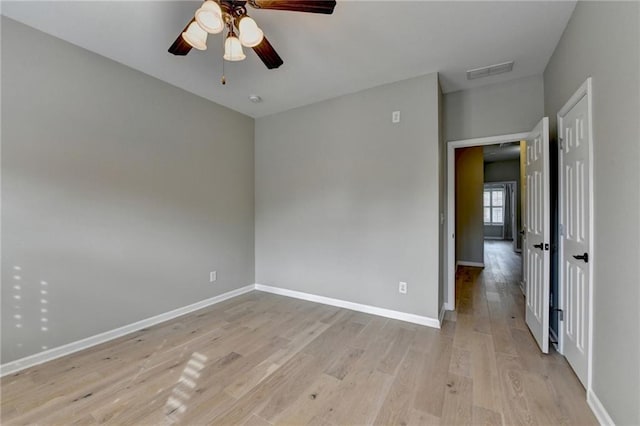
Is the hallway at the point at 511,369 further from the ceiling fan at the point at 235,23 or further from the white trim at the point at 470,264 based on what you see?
the ceiling fan at the point at 235,23

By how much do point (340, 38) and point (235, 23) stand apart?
90 cm

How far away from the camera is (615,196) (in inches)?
56.9

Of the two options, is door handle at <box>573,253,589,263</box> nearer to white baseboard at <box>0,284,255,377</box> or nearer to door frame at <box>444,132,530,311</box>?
door frame at <box>444,132,530,311</box>

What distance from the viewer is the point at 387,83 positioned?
3.07 meters

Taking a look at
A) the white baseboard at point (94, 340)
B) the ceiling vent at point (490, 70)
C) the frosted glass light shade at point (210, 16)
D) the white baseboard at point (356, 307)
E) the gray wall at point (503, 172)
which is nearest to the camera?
the frosted glass light shade at point (210, 16)

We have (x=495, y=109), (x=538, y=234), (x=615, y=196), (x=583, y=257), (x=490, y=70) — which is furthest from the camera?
(x=495, y=109)

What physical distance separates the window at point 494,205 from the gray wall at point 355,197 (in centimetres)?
899

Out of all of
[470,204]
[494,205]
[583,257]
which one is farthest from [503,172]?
[583,257]

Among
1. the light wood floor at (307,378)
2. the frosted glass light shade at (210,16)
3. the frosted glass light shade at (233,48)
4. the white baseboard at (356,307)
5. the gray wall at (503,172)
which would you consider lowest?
the light wood floor at (307,378)

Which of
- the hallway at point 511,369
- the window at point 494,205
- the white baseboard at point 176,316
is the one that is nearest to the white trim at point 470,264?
the hallway at point 511,369

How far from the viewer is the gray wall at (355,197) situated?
2887mm

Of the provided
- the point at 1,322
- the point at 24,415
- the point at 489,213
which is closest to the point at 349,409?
the point at 24,415

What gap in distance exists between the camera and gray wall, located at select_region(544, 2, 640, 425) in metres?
1.27

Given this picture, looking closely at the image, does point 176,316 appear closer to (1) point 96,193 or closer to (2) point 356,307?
(1) point 96,193
